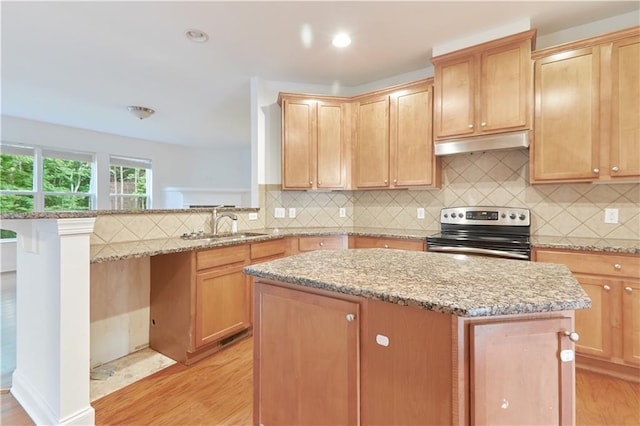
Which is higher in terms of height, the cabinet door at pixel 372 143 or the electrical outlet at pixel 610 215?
the cabinet door at pixel 372 143

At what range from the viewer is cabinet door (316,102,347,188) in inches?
133

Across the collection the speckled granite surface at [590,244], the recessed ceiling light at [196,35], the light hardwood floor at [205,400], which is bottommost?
the light hardwood floor at [205,400]

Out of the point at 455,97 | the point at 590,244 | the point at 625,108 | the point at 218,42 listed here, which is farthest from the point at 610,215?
the point at 218,42

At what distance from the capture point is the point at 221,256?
2.43 metres

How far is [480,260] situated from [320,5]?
204 centimetres

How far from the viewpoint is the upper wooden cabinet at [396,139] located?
2982 mm

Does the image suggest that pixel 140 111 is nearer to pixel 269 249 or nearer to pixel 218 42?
pixel 218 42

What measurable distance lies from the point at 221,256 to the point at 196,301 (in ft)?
1.21

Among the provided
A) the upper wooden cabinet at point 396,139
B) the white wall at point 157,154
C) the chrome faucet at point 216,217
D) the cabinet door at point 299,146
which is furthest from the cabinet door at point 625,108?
the white wall at point 157,154

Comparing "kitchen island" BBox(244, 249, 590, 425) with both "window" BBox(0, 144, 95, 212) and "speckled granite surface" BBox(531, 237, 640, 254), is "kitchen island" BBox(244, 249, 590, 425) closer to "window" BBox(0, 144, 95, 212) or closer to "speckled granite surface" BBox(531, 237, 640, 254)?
"speckled granite surface" BBox(531, 237, 640, 254)

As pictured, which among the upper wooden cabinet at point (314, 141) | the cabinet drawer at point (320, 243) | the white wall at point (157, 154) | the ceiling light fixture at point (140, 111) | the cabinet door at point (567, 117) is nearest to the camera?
the cabinet door at point (567, 117)

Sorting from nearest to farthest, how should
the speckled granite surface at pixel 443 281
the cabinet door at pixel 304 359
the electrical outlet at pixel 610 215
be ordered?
the speckled granite surface at pixel 443 281 < the cabinet door at pixel 304 359 < the electrical outlet at pixel 610 215

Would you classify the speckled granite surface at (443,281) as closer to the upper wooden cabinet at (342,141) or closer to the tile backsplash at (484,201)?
the tile backsplash at (484,201)

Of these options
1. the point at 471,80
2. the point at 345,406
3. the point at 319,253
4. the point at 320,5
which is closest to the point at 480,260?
the point at 319,253
